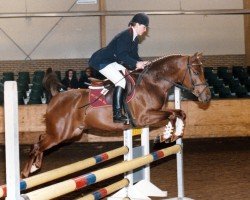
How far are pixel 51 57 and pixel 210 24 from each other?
5.54 metres

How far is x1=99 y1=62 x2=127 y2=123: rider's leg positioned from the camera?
6117 millimetres

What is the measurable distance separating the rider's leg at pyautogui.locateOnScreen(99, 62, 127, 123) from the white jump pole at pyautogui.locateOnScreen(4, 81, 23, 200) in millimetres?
2922

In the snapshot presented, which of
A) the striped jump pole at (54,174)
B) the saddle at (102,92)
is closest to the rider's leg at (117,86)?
the saddle at (102,92)

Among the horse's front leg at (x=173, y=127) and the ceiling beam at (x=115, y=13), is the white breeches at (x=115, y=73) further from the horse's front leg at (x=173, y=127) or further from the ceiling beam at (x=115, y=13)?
the ceiling beam at (x=115, y=13)

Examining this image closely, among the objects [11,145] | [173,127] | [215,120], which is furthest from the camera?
[215,120]

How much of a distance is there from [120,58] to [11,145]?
9.69 ft

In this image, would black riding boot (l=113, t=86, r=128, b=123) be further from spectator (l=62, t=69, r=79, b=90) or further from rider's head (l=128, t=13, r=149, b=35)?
spectator (l=62, t=69, r=79, b=90)

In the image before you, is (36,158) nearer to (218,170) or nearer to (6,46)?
(218,170)

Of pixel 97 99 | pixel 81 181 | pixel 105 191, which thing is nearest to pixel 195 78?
pixel 97 99

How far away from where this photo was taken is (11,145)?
3223 millimetres

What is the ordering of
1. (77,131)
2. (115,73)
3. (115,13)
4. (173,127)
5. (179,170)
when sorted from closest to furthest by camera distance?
(173,127), (115,73), (179,170), (77,131), (115,13)

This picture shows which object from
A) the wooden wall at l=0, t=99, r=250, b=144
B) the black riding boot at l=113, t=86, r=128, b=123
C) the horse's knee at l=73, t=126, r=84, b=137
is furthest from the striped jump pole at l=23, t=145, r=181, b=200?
the wooden wall at l=0, t=99, r=250, b=144

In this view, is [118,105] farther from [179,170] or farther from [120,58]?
[179,170]

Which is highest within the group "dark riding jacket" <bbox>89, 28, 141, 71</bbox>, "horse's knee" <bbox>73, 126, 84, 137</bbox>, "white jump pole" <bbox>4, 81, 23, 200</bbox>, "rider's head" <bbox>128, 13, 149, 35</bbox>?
"rider's head" <bbox>128, 13, 149, 35</bbox>
